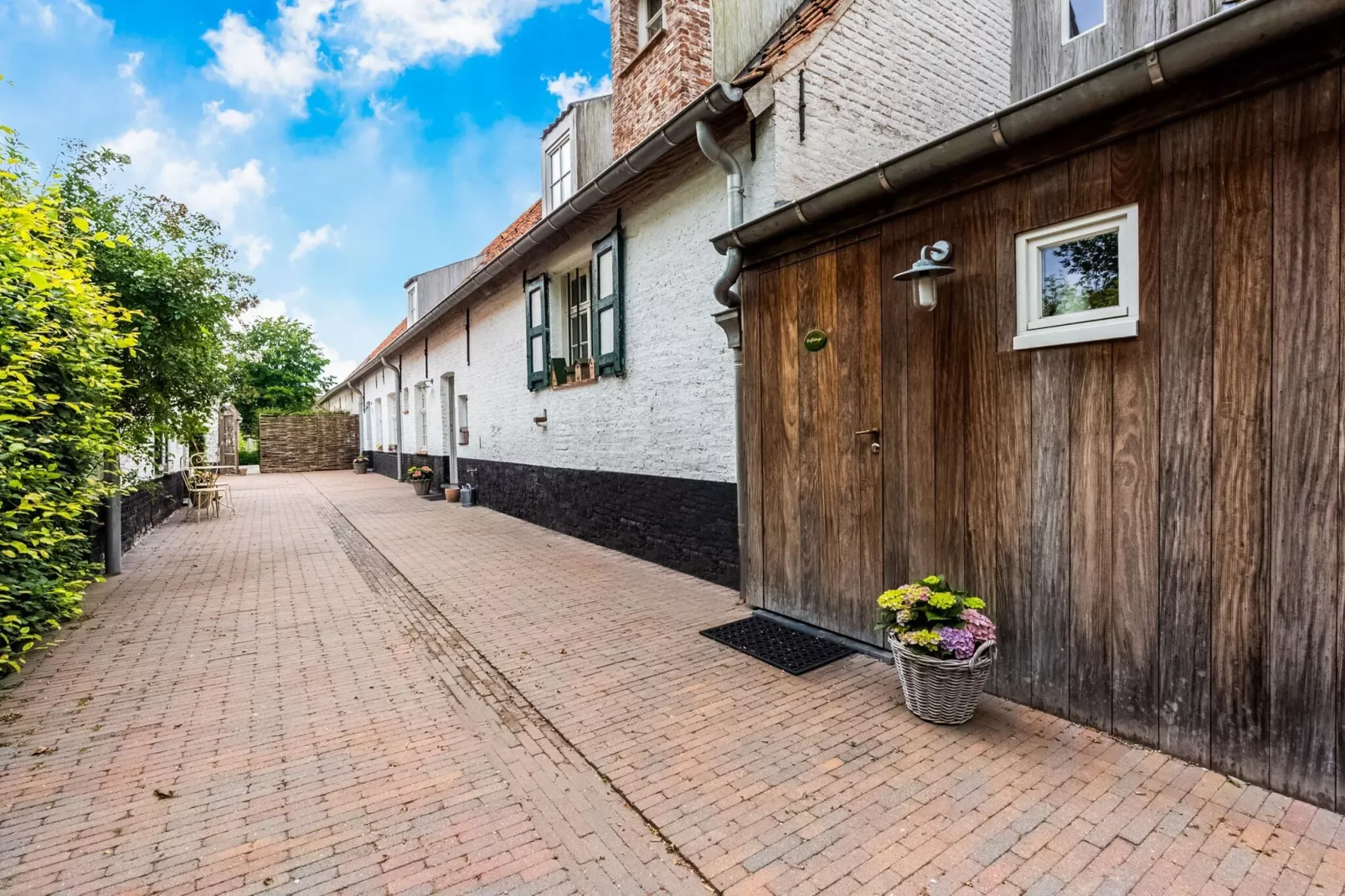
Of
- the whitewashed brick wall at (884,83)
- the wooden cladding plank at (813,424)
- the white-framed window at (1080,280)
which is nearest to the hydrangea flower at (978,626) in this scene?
the wooden cladding plank at (813,424)

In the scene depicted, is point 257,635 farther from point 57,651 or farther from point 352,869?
point 352,869

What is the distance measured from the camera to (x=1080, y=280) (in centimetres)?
269

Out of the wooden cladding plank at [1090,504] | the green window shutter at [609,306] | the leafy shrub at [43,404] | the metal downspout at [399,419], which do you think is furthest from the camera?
the metal downspout at [399,419]

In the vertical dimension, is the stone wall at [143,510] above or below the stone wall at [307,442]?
below

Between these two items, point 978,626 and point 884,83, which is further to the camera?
point 884,83

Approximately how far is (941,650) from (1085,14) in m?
6.80

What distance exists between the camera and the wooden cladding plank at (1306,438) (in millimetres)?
2016

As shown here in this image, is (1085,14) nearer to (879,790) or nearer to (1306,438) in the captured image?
(1306,438)

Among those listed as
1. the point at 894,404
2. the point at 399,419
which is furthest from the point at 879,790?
the point at 399,419

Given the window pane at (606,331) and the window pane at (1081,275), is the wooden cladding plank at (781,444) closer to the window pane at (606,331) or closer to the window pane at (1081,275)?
the window pane at (1081,275)

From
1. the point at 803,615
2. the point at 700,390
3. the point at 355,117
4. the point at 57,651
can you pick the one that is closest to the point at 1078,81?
the point at 803,615

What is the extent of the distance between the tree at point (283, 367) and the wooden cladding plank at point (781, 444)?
34.6 meters

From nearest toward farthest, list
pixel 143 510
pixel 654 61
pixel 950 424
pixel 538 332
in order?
pixel 950 424 → pixel 654 61 → pixel 143 510 → pixel 538 332

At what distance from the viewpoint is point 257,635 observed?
425 centimetres
